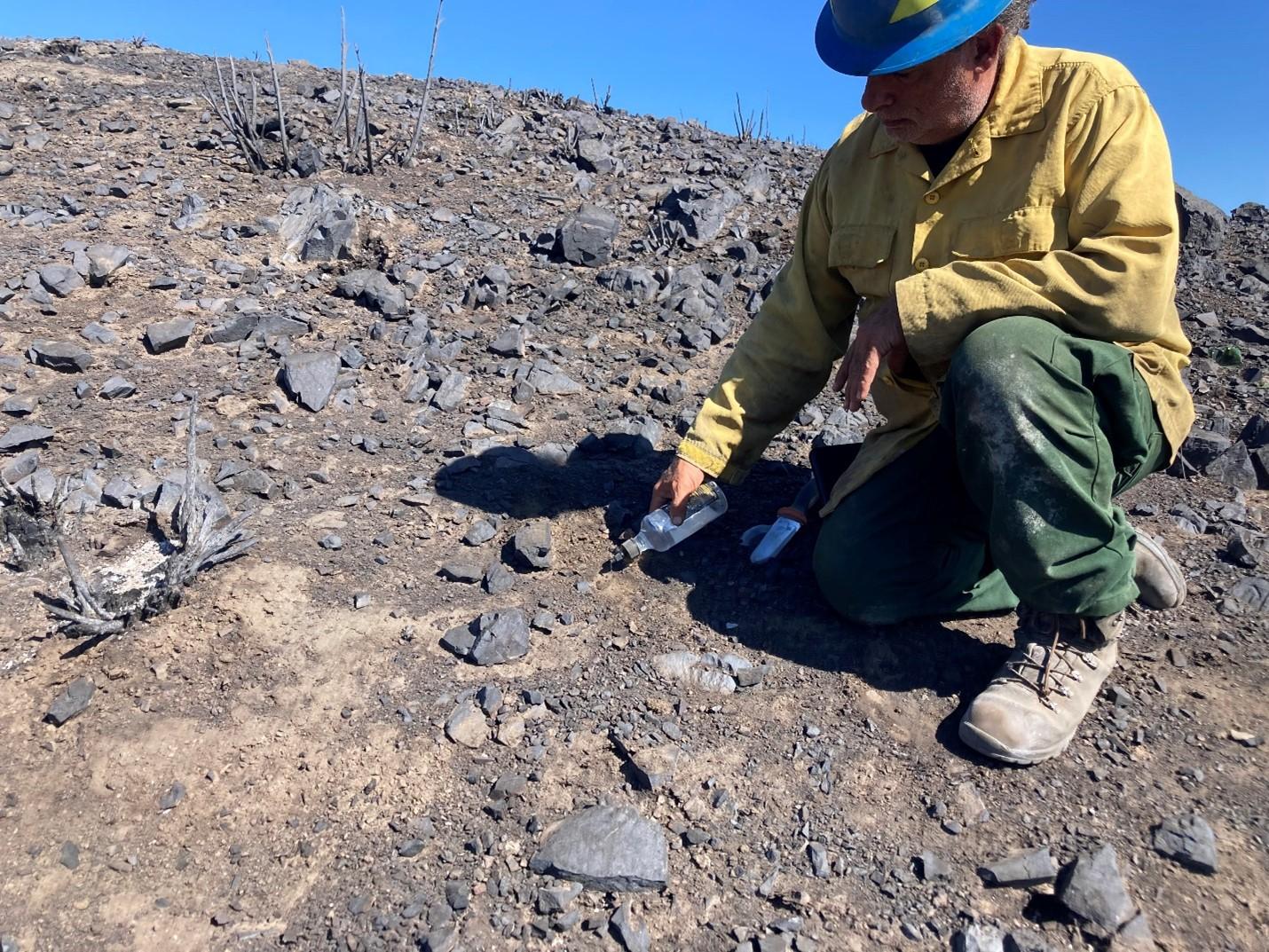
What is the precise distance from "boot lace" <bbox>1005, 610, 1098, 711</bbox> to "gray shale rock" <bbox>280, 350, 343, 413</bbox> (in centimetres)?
248

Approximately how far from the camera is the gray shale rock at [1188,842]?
6.04 ft

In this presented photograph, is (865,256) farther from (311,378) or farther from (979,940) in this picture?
(311,378)

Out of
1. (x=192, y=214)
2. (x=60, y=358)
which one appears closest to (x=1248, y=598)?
(x=60, y=358)

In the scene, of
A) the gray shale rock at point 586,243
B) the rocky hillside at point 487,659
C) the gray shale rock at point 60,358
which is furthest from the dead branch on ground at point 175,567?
the gray shale rock at point 586,243

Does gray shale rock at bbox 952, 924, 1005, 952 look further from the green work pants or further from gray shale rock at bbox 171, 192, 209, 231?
gray shale rock at bbox 171, 192, 209, 231

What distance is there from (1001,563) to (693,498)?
3.38 ft

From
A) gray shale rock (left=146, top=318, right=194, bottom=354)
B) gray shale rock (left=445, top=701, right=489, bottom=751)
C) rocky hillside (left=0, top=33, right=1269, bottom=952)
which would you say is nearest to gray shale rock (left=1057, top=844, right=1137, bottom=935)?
rocky hillside (left=0, top=33, right=1269, bottom=952)

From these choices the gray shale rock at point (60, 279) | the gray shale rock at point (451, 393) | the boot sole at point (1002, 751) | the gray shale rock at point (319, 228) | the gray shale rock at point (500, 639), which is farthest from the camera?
the gray shale rock at point (319, 228)

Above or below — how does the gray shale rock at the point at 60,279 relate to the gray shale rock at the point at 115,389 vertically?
above

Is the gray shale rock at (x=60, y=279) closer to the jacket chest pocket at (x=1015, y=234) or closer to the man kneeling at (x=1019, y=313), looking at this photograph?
the man kneeling at (x=1019, y=313)

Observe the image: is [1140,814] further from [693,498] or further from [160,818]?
[160,818]

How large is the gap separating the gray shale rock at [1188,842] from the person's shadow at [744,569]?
41 cm

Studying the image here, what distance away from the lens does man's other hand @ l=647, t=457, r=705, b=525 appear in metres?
2.59

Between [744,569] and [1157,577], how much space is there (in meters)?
1.12
